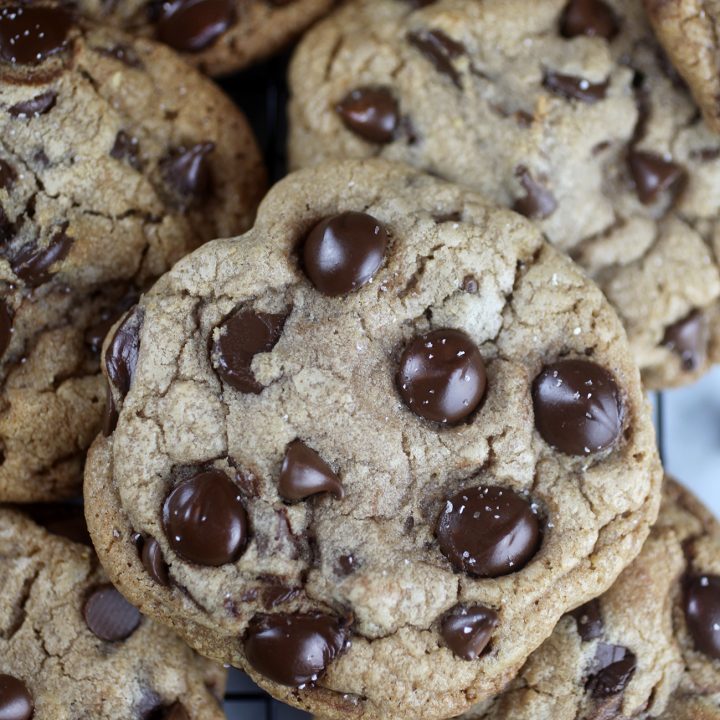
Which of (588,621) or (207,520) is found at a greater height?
(207,520)

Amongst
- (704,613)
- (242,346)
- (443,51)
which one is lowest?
(704,613)

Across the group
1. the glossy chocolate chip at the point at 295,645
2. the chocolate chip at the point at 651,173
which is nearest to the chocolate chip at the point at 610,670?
the glossy chocolate chip at the point at 295,645

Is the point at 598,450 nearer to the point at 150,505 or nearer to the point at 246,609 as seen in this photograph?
the point at 246,609

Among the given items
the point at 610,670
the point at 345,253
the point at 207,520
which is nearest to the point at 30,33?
the point at 345,253

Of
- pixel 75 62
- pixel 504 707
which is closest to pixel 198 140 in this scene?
pixel 75 62

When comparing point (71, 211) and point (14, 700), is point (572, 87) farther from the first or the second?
point (14, 700)

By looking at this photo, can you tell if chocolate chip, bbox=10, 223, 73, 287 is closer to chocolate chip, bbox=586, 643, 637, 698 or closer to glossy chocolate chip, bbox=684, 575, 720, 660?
chocolate chip, bbox=586, 643, 637, 698

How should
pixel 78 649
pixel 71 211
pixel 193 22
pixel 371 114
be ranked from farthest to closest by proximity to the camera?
1. pixel 193 22
2. pixel 371 114
3. pixel 71 211
4. pixel 78 649
